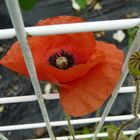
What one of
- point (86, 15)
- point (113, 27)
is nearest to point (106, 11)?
point (86, 15)

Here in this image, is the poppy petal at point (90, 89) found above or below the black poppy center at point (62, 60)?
below

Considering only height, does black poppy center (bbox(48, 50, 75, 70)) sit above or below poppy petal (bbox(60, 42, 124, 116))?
above
